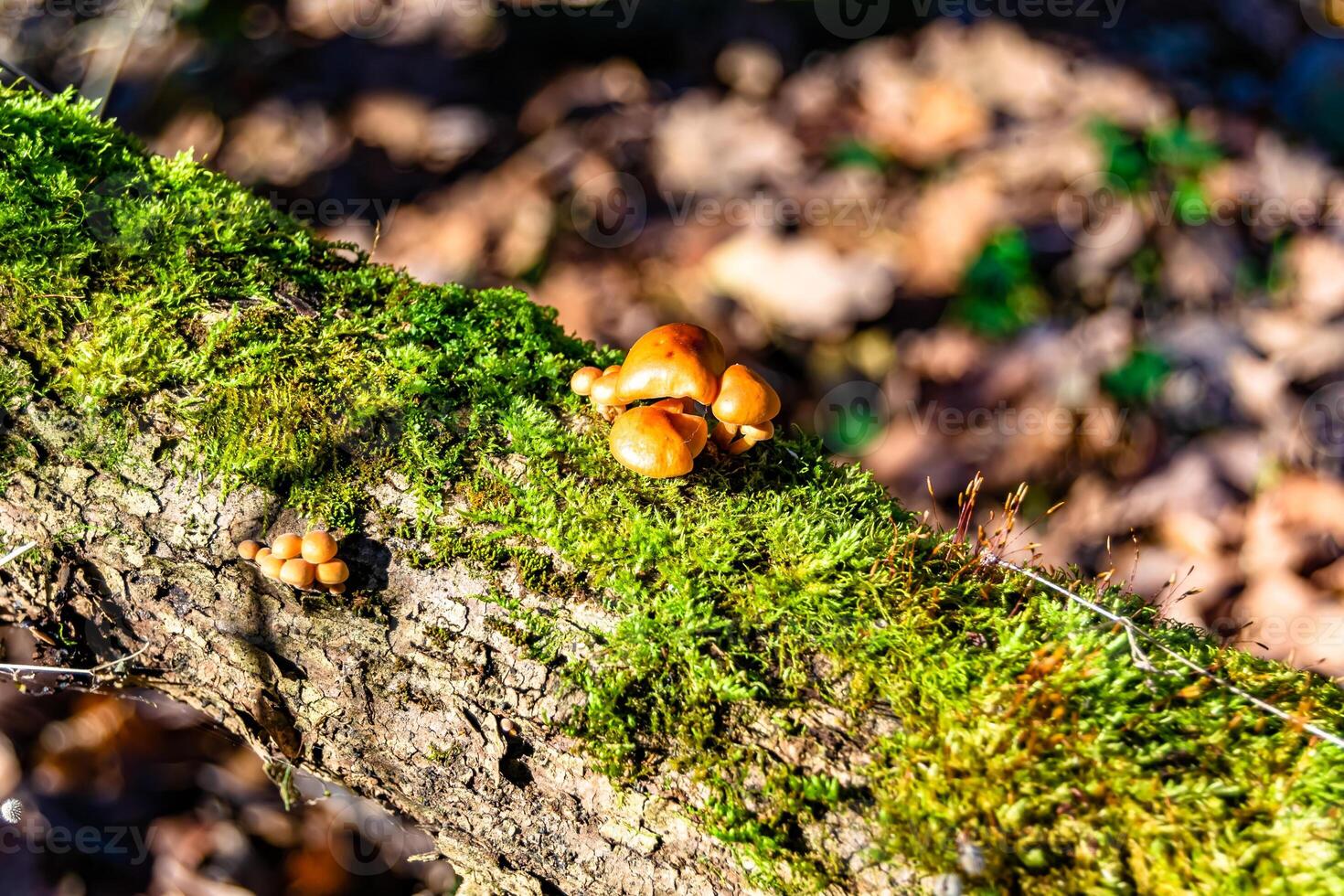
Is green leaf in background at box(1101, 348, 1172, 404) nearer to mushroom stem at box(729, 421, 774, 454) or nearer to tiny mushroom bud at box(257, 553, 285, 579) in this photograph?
mushroom stem at box(729, 421, 774, 454)

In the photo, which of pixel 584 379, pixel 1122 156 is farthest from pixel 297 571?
pixel 1122 156

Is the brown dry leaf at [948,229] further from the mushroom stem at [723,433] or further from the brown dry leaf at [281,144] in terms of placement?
the brown dry leaf at [281,144]

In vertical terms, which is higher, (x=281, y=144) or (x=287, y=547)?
(x=287, y=547)

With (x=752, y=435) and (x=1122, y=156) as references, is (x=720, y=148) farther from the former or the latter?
(x=752, y=435)

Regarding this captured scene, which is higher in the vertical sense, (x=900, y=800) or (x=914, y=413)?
(x=900, y=800)

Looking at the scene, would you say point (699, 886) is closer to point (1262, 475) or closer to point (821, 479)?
point (821, 479)

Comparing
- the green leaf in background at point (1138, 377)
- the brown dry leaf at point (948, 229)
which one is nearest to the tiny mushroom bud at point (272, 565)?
the brown dry leaf at point (948, 229)

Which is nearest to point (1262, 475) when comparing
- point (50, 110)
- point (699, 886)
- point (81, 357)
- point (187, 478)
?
point (699, 886)
